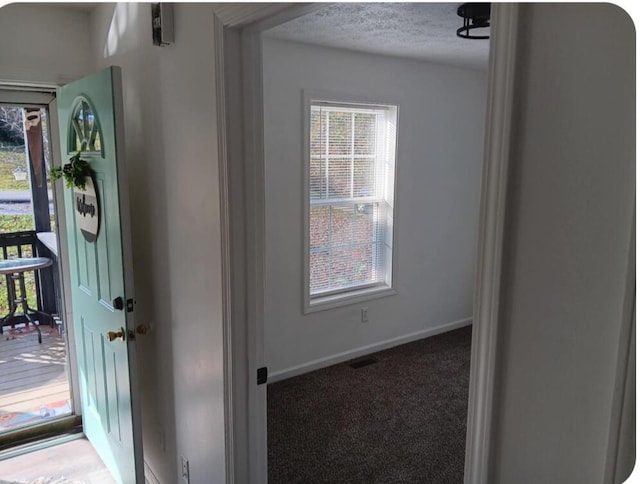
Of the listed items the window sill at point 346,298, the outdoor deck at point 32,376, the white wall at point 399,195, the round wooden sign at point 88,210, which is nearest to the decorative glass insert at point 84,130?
the round wooden sign at point 88,210

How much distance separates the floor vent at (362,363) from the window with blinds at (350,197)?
0.56 metres

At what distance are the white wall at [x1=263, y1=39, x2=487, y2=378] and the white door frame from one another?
1799 millimetres

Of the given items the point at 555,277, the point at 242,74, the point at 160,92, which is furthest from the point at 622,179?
the point at 160,92

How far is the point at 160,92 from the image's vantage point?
201 centimetres

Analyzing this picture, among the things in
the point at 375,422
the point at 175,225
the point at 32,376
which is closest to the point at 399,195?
the point at 375,422

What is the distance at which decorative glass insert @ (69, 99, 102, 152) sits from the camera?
2.20 m

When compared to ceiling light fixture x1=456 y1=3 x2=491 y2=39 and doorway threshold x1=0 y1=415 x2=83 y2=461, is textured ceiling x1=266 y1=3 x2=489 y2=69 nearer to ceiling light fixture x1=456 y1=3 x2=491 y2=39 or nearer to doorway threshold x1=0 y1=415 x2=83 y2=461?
ceiling light fixture x1=456 y1=3 x2=491 y2=39

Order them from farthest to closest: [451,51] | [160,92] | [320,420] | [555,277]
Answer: [451,51]
[320,420]
[160,92]
[555,277]

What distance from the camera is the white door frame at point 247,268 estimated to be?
97 centimetres

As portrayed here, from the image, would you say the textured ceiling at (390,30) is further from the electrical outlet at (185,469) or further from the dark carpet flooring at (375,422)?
the dark carpet flooring at (375,422)

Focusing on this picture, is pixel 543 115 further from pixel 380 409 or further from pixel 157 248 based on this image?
pixel 380 409

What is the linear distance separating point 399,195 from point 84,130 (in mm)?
2553

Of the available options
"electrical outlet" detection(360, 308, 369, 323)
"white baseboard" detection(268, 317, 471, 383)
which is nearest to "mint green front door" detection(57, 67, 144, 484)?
"white baseboard" detection(268, 317, 471, 383)

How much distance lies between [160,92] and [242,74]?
22.0 inches
